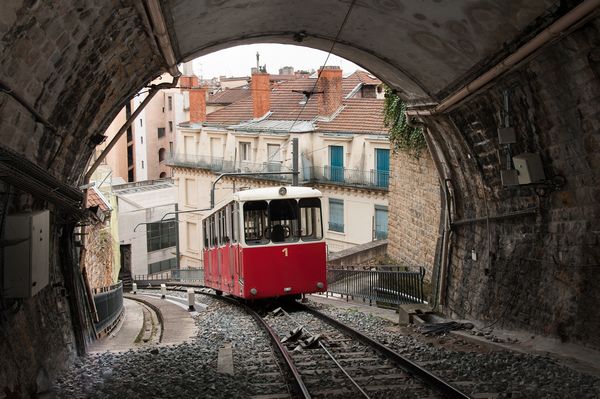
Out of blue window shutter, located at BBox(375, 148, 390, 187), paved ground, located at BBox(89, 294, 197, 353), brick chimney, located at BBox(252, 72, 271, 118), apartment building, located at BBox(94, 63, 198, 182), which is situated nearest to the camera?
paved ground, located at BBox(89, 294, 197, 353)

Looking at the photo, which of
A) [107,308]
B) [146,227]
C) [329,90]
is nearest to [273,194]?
[107,308]

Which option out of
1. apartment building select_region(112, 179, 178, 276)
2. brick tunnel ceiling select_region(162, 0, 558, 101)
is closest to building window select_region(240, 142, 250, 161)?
apartment building select_region(112, 179, 178, 276)

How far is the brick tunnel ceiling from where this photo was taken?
864 cm

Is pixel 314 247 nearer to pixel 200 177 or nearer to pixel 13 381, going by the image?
pixel 13 381

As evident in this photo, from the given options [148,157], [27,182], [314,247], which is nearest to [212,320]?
[314,247]

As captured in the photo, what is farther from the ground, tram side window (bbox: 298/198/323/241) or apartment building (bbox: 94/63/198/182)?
→ apartment building (bbox: 94/63/198/182)

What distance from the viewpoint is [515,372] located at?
8.27 metres

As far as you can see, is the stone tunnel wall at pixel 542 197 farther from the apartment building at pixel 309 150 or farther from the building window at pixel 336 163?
the building window at pixel 336 163

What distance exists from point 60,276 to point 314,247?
7.04 m

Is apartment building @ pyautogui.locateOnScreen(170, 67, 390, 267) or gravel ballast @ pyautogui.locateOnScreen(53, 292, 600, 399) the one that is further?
apartment building @ pyautogui.locateOnScreen(170, 67, 390, 267)

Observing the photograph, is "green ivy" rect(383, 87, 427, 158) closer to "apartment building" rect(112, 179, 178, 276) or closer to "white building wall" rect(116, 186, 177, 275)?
"apartment building" rect(112, 179, 178, 276)

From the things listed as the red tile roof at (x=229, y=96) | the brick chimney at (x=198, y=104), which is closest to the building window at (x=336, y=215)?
the brick chimney at (x=198, y=104)

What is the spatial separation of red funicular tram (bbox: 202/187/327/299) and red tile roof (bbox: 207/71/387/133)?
2003 centimetres

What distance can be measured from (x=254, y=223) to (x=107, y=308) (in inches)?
139
